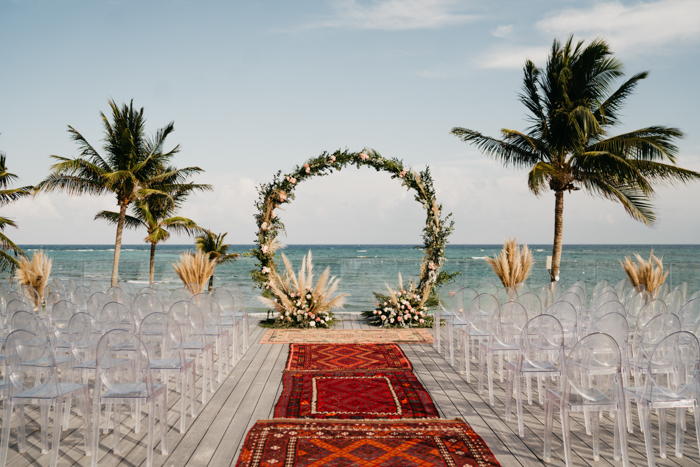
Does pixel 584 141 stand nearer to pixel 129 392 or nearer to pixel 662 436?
pixel 662 436

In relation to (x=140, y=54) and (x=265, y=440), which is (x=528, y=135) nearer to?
(x=265, y=440)

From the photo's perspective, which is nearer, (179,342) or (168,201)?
(179,342)

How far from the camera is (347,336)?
6.93 metres

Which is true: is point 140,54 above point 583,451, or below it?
above

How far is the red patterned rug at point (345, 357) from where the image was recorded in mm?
5164

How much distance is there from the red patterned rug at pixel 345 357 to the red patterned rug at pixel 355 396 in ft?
0.85

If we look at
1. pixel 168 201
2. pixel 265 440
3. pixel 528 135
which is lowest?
pixel 265 440

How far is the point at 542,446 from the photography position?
122 inches

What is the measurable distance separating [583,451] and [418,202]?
5275 millimetres

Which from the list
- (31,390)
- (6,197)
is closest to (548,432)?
(31,390)

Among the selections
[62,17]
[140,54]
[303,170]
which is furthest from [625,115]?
[62,17]

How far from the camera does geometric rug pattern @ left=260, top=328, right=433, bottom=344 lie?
6.55 meters

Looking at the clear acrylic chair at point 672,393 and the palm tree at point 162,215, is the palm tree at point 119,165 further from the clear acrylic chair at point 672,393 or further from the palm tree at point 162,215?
the clear acrylic chair at point 672,393

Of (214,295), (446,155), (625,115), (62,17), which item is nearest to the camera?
(214,295)
